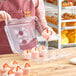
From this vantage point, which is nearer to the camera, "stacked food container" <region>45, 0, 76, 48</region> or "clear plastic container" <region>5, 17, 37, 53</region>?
"clear plastic container" <region>5, 17, 37, 53</region>

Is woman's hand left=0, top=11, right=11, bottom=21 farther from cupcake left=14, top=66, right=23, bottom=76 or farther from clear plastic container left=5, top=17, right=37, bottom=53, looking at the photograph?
cupcake left=14, top=66, right=23, bottom=76

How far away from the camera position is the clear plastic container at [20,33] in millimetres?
2465

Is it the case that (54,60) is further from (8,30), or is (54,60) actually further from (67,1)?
(67,1)

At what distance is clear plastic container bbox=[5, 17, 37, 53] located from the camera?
246 centimetres

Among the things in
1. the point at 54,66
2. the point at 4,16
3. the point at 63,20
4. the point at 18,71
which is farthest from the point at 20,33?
the point at 63,20

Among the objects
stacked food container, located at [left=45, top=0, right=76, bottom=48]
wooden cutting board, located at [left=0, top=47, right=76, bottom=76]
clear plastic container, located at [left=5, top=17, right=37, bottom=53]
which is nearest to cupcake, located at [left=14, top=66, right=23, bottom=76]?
wooden cutting board, located at [left=0, top=47, right=76, bottom=76]

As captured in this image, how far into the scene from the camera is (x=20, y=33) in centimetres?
251

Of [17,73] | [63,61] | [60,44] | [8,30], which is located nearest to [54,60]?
[63,61]

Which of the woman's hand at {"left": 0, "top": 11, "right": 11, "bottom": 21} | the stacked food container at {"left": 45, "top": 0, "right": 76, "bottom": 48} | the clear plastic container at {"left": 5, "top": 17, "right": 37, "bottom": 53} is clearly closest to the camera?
the woman's hand at {"left": 0, "top": 11, "right": 11, "bottom": 21}

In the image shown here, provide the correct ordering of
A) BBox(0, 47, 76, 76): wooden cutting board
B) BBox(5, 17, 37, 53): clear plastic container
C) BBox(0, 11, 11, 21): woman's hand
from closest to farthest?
BBox(0, 47, 76, 76): wooden cutting board, BBox(0, 11, 11, 21): woman's hand, BBox(5, 17, 37, 53): clear plastic container

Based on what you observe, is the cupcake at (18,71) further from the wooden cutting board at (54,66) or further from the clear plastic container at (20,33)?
the clear plastic container at (20,33)

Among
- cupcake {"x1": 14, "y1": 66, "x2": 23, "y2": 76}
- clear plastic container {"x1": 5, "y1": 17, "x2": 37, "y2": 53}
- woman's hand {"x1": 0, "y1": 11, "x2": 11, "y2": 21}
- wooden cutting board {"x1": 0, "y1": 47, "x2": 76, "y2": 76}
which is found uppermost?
woman's hand {"x1": 0, "y1": 11, "x2": 11, "y2": 21}

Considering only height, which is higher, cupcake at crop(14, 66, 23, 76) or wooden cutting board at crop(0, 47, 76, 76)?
cupcake at crop(14, 66, 23, 76)

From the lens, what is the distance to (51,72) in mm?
1703
